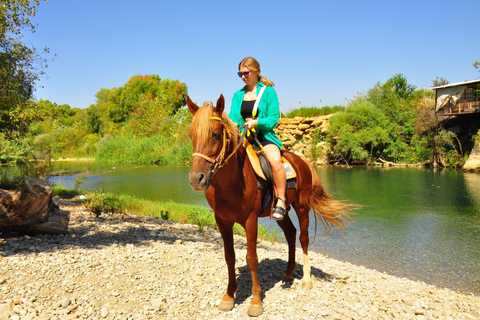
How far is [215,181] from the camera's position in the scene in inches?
134

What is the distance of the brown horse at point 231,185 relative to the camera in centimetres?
297

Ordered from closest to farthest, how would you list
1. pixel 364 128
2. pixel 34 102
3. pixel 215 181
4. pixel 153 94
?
1. pixel 215 181
2. pixel 34 102
3. pixel 364 128
4. pixel 153 94

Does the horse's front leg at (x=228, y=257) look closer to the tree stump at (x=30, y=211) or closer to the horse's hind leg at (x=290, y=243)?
the horse's hind leg at (x=290, y=243)

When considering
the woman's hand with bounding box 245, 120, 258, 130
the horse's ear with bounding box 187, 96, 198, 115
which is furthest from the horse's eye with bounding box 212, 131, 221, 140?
the woman's hand with bounding box 245, 120, 258, 130

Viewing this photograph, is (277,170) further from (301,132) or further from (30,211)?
(301,132)

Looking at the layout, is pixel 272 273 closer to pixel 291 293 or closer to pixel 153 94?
pixel 291 293

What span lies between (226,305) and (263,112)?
2.34 meters

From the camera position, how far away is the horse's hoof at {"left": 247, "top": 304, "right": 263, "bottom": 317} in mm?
3748

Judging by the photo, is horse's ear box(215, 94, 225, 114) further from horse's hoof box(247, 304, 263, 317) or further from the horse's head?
horse's hoof box(247, 304, 263, 317)

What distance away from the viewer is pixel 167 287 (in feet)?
14.4

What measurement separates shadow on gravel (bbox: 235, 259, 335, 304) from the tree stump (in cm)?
357

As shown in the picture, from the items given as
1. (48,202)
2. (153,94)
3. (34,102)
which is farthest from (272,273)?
(153,94)

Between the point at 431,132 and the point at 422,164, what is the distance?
9.62ft

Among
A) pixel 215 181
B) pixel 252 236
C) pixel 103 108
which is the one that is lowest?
pixel 252 236
